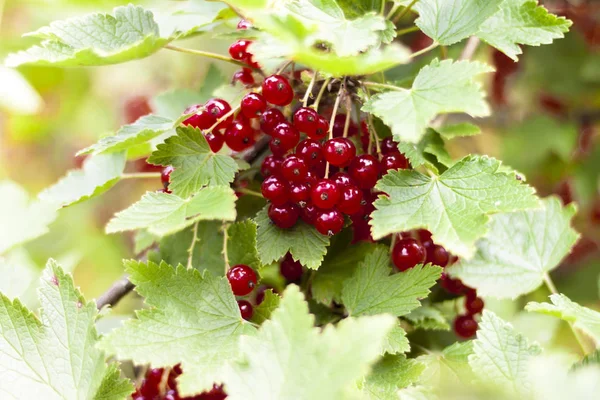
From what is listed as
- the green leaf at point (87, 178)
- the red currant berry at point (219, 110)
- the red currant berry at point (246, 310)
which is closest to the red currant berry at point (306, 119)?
the red currant berry at point (219, 110)

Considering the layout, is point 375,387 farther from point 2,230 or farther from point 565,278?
point 565,278

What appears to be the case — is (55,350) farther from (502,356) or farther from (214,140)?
(502,356)

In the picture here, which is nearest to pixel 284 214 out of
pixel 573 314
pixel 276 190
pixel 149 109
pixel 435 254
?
pixel 276 190

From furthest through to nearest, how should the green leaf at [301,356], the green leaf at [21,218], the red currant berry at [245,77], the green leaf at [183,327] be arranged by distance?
the green leaf at [21,218]
the red currant berry at [245,77]
the green leaf at [183,327]
the green leaf at [301,356]

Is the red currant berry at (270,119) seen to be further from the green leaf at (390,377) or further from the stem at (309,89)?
the green leaf at (390,377)

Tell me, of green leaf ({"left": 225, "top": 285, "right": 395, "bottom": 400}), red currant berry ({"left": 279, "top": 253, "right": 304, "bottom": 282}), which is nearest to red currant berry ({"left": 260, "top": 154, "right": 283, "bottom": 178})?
red currant berry ({"left": 279, "top": 253, "right": 304, "bottom": 282})

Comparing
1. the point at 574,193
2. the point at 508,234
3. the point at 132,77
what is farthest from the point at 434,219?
the point at 132,77
